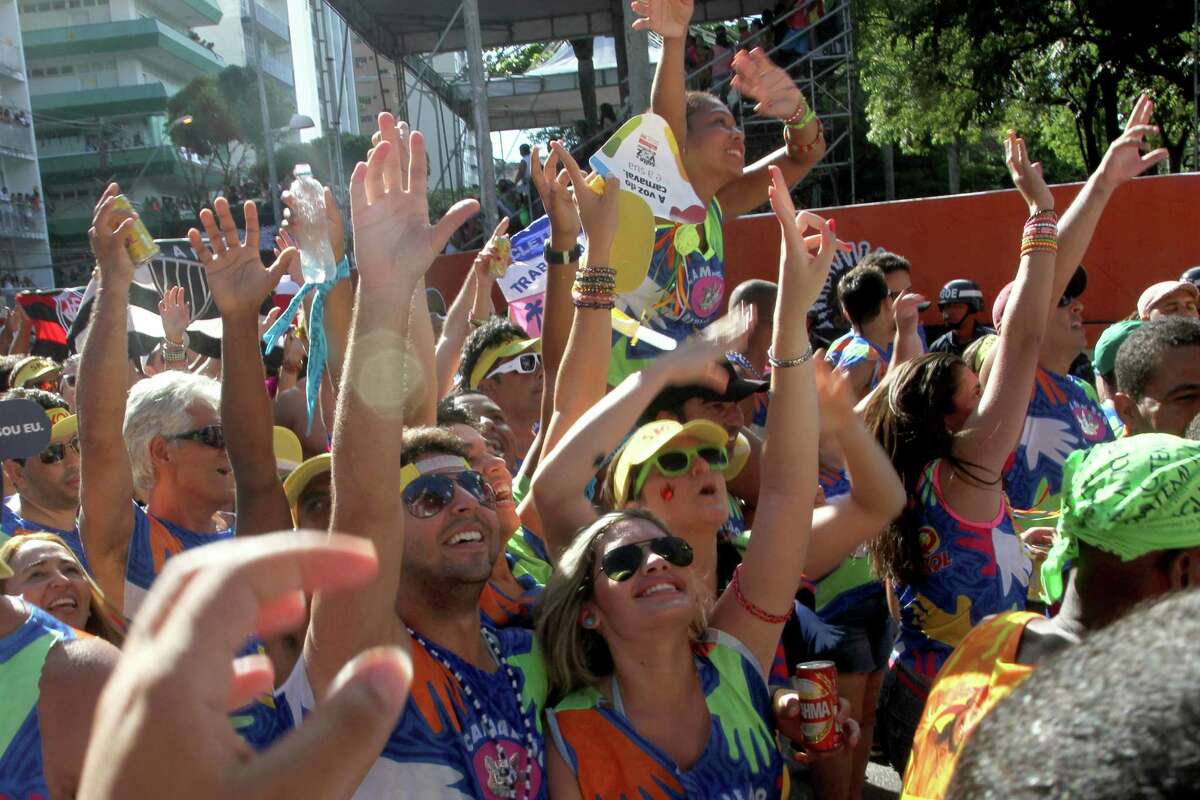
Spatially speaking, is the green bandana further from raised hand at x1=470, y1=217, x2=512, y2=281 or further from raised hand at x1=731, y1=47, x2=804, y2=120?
raised hand at x1=470, y1=217, x2=512, y2=281

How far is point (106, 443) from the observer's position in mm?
2764

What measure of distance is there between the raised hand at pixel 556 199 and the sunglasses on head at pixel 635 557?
4.68 ft

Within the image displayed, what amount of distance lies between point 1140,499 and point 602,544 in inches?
42.6

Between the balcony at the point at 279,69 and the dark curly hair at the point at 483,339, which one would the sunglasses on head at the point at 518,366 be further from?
the balcony at the point at 279,69

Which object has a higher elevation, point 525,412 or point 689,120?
point 689,120

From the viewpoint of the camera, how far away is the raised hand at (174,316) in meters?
5.25

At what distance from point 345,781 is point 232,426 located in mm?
1649

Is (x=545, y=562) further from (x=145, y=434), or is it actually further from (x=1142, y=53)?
(x=1142, y=53)

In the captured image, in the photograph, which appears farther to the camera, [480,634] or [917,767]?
[480,634]

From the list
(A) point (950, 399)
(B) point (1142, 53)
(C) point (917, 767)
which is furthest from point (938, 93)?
(C) point (917, 767)

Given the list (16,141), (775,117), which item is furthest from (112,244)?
(16,141)

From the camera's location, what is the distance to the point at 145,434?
10.5 feet

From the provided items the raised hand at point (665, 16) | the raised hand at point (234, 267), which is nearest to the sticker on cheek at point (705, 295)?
the raised hand at point (665, 16)

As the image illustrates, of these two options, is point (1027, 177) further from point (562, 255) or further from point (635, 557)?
point (635, 557)
